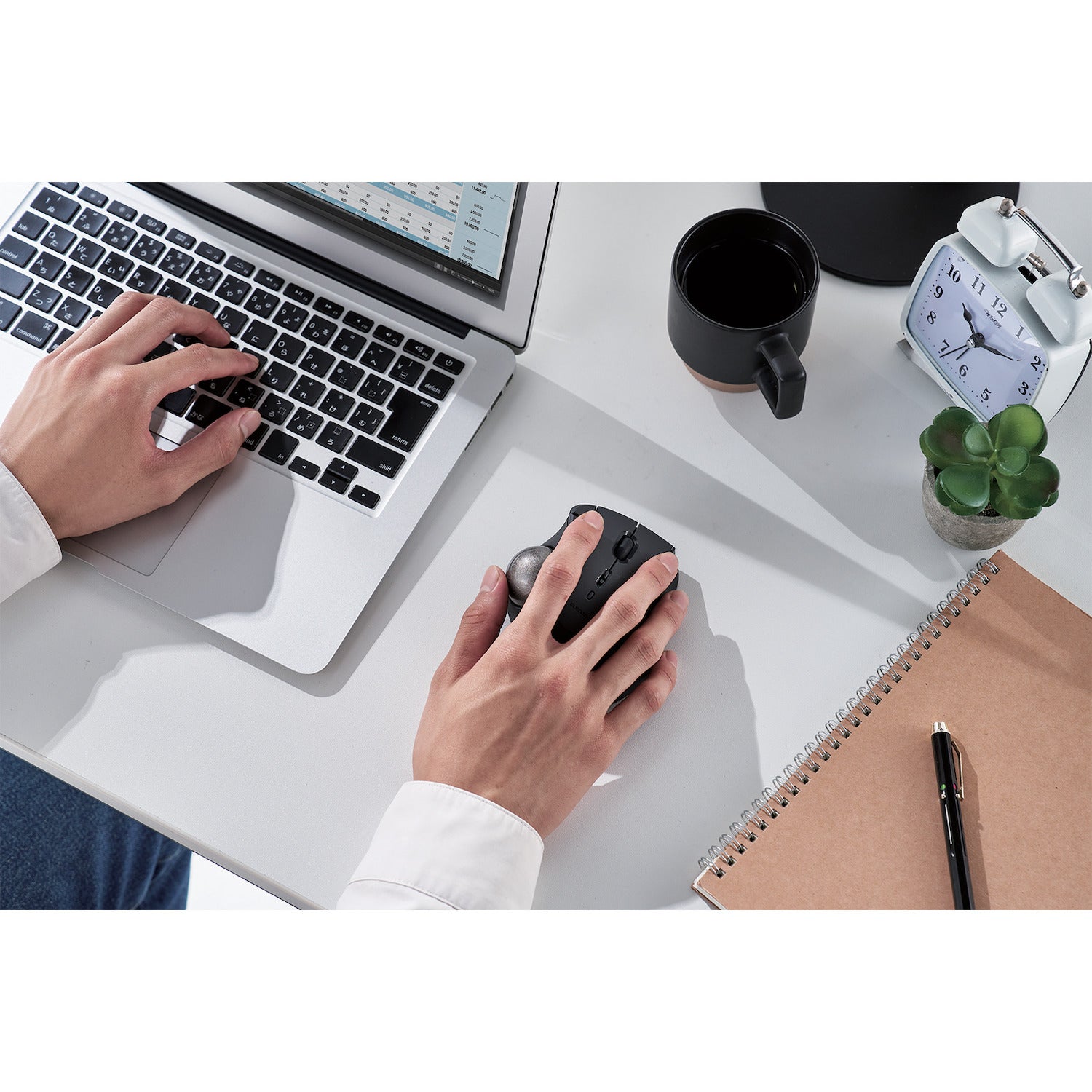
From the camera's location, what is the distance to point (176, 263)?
825mm

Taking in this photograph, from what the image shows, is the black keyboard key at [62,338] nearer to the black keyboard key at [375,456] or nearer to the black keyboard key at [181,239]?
the black keyboard key at [181,239]

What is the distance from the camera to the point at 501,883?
0.63 metres

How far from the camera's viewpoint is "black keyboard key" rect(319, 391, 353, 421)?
0.77 metres

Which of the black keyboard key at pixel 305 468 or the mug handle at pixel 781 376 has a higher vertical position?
the mug handle at pixel 781 376

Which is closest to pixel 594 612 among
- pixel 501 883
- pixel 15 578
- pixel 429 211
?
pixel 501 883

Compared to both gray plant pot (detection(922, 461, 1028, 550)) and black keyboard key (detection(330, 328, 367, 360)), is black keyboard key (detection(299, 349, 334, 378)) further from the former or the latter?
→ gray plant pot (detection(922, 461, 1028, 550))

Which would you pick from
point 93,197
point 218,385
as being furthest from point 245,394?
point 93,197

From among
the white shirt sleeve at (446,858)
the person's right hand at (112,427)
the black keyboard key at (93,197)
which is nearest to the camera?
the white shirt sleeve at (446,858)

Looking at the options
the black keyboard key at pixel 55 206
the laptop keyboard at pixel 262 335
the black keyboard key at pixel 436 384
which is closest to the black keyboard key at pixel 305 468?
the laptop keyboard at pixel 262 335

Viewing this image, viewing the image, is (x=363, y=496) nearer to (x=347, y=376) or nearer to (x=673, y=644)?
(x=347, y=376)

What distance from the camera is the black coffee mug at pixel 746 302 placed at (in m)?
0.71

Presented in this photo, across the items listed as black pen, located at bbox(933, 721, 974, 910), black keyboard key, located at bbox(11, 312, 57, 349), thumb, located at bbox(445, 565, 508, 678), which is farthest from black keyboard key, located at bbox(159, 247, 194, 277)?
black pen, located at bbox(933, 721, 974, 910)

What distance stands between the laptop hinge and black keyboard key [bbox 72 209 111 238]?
40mm
